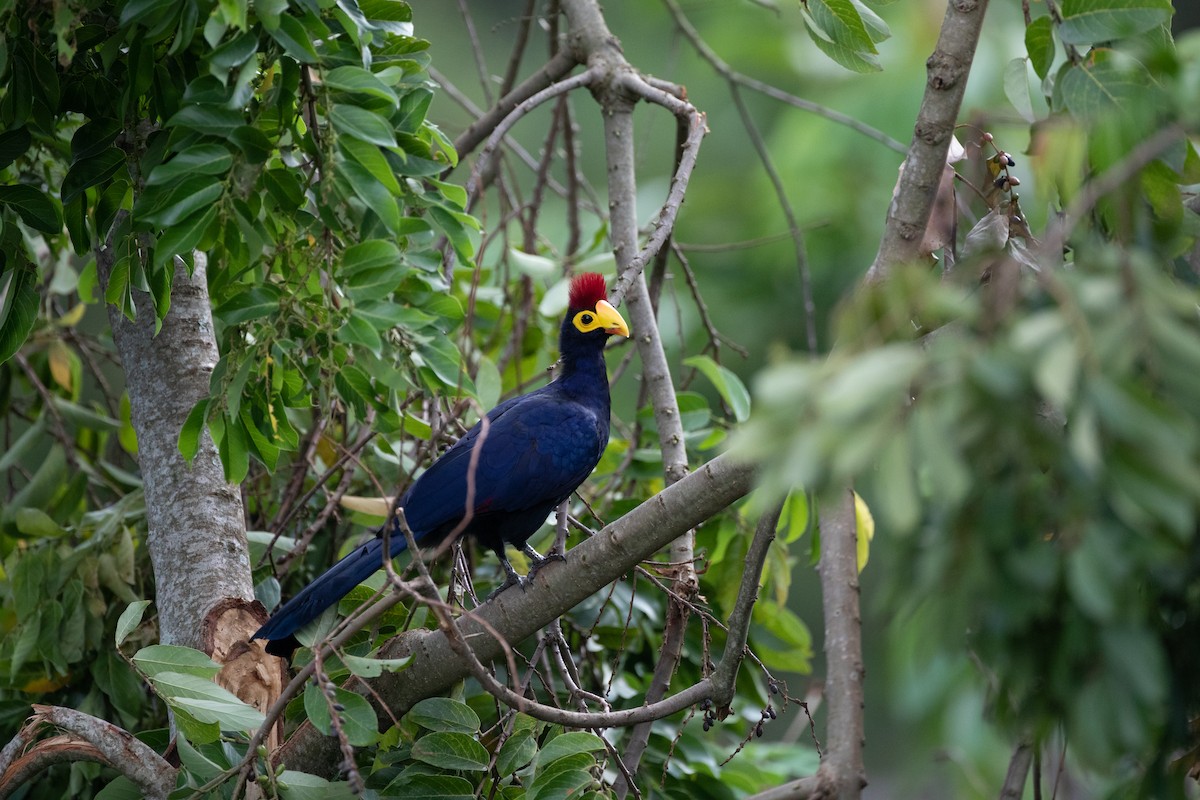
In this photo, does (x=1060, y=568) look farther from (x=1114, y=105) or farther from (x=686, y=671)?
(x=686, y=671)

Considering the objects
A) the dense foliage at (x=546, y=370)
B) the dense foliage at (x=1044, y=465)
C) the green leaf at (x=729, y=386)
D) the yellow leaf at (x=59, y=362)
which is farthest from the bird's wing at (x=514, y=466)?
the dense foliage at (x=1044, y=465)

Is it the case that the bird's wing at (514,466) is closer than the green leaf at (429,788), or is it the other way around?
the green leaf at (429,788)

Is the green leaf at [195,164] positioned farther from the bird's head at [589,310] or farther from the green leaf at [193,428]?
the bird's head at [589,310]

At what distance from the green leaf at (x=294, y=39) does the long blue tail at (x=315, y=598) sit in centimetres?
112

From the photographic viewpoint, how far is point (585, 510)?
3314 mm

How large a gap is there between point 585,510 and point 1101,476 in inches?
97.0

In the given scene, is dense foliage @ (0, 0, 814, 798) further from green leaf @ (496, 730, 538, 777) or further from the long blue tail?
the long blue tail

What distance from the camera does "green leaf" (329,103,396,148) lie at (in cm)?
177

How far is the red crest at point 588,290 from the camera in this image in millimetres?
3141

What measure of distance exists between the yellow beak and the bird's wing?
28 cm

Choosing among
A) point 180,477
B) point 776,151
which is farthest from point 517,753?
point 776,151

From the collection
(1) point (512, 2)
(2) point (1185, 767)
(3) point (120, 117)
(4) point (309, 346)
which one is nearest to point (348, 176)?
(4) point (309, 346)

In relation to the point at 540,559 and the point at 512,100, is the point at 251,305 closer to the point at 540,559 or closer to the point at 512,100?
the point at 540,559

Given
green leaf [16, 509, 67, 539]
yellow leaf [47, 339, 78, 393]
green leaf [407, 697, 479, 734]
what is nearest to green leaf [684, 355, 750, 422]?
green leaf [407, 697, 479, 734]
